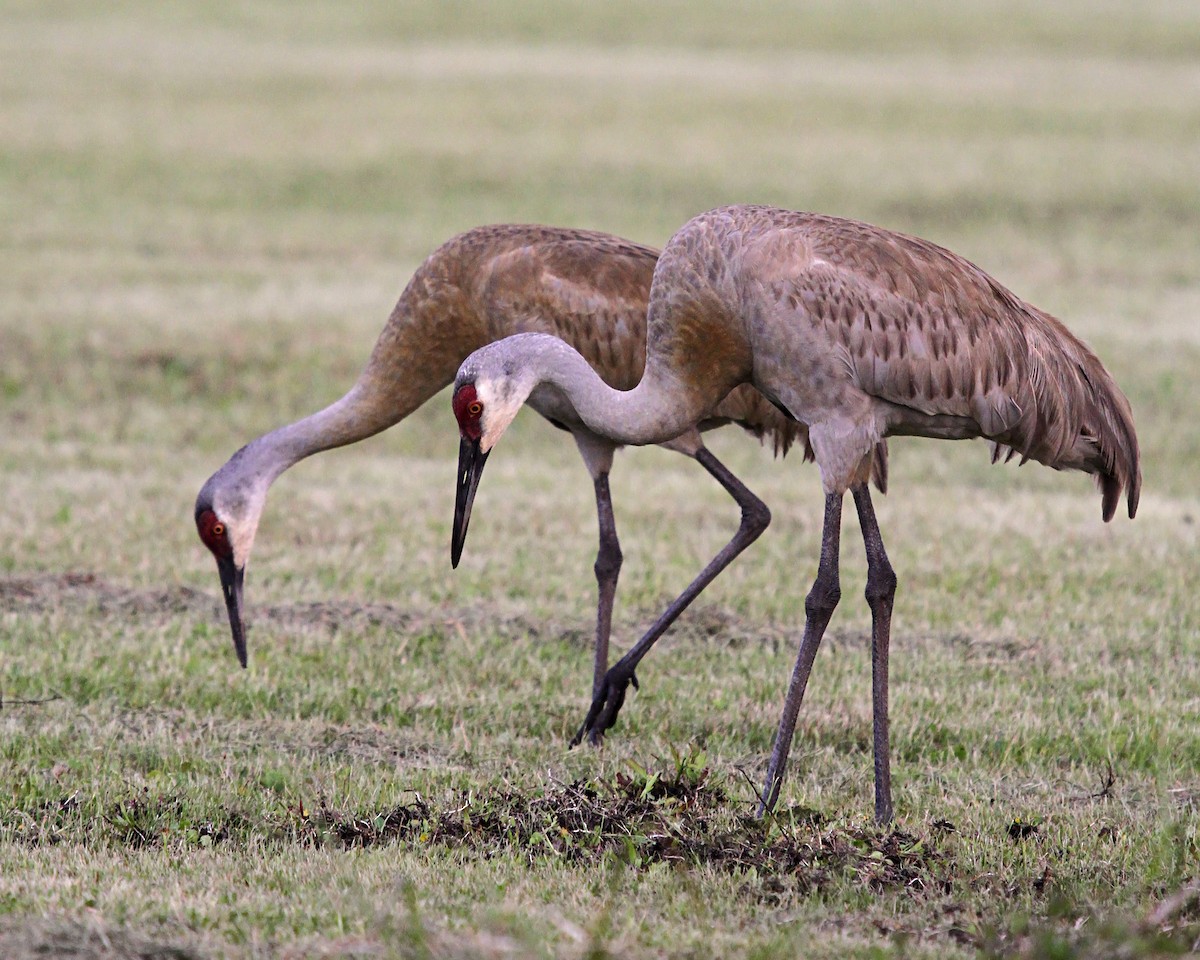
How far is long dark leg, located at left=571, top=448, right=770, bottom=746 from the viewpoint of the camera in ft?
19.1

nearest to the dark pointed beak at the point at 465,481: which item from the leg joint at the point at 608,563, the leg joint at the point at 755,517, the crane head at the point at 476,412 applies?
the crane head at the point at 476,412

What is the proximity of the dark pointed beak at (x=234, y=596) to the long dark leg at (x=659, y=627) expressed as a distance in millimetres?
1203

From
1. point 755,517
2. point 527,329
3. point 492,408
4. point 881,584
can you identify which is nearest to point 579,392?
point 492,408

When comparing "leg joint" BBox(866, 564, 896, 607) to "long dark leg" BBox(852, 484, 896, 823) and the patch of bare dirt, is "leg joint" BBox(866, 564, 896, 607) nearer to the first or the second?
"long dark leg" BBox(852, 484, 896, 823)

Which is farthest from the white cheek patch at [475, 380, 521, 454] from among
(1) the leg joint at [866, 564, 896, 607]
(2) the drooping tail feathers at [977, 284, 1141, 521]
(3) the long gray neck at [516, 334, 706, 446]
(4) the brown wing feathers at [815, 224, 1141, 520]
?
(2) the drooping tail feathers at [977, 284, 1141, 521]

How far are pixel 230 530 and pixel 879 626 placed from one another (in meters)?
2.26

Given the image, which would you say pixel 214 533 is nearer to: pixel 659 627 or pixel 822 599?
pixel 659 627

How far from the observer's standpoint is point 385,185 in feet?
61.1

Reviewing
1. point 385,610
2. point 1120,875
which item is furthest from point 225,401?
point 1120,875

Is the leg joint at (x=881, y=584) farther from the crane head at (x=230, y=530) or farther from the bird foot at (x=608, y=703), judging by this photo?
the crane head at (x=230, y=530)

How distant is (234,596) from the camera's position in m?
5.91

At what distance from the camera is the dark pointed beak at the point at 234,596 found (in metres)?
5.87

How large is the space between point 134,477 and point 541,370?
470cm

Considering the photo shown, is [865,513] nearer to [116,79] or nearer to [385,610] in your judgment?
[385,610]
